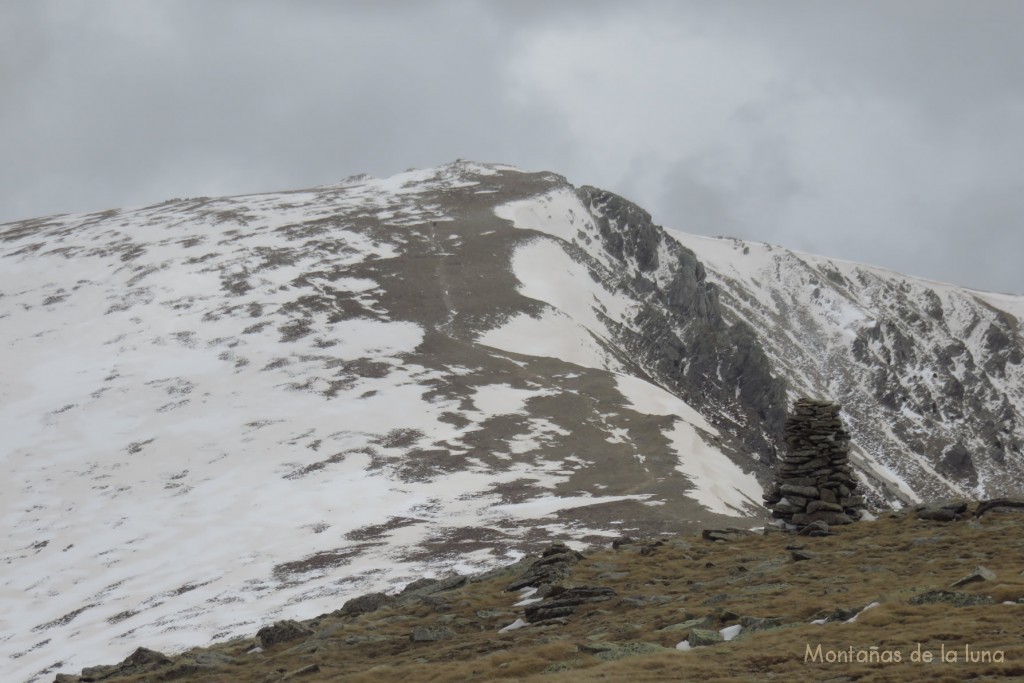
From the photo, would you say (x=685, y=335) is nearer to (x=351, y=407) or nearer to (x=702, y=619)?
(x=351, y=407)

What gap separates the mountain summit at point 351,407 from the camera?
68.1m

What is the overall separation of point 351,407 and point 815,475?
215 ft

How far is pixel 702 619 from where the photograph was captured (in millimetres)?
29016

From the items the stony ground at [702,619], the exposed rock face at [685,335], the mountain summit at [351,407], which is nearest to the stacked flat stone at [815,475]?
the stony ground at [702,619]

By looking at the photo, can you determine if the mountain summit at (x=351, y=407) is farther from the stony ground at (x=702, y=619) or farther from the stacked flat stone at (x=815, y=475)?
the stacked flat stone at (x=815, y=475)

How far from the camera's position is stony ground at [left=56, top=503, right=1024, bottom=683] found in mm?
23078

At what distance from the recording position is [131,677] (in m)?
36.4

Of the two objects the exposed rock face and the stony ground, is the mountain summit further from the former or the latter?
the stony ground

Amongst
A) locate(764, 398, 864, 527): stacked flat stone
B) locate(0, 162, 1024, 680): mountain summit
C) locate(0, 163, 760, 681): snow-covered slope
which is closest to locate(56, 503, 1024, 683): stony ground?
locate(764, 398, 864, 527): stacked flat stone

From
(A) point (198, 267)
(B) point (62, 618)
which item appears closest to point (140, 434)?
(B) point (62, 618)

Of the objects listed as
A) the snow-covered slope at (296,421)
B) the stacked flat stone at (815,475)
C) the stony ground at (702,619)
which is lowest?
the stony ground at (702,619)

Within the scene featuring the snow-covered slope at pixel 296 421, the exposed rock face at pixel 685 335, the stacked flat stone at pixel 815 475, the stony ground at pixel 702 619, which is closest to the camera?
the stony ground at pixel 702 619

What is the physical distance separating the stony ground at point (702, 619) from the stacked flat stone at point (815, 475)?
1442mm

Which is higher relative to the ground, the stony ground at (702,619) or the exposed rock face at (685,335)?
the exposed rock face at (685,335)
